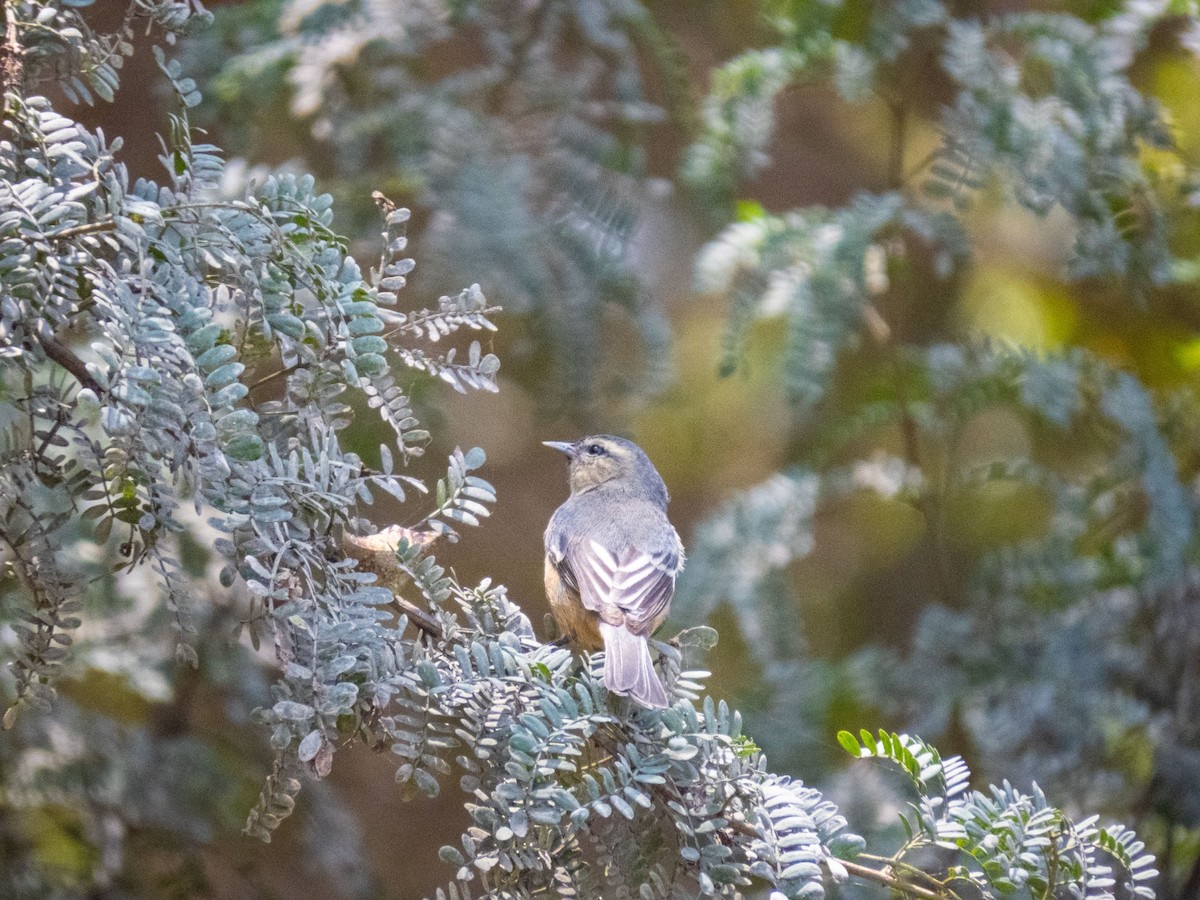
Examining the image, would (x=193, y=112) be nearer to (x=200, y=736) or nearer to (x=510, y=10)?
(x=510, y=10)

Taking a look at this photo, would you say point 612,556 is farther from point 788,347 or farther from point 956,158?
point 956,158

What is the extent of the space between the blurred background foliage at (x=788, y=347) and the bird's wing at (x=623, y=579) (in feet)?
1.51

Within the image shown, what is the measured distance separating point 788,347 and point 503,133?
105cm

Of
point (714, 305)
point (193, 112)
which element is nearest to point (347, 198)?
point (193, 112)

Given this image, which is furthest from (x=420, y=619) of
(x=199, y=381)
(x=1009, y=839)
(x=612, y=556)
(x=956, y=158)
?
(x=956, y=158)

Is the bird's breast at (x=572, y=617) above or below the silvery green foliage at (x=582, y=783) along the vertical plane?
below

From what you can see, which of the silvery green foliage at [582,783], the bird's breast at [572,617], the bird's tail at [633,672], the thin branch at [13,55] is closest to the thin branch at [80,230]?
the thin branch at [13,55]

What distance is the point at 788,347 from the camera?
3170mm

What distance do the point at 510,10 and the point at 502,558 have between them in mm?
1917

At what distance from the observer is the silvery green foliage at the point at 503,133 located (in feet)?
9.81

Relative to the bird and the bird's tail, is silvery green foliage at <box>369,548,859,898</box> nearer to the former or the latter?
the bird's tail

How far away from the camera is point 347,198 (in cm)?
313

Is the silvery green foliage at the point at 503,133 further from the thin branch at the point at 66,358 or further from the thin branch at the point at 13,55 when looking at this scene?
the thin branch at the point at 66,358

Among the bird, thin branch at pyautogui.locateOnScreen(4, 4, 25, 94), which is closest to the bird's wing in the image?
the bird
